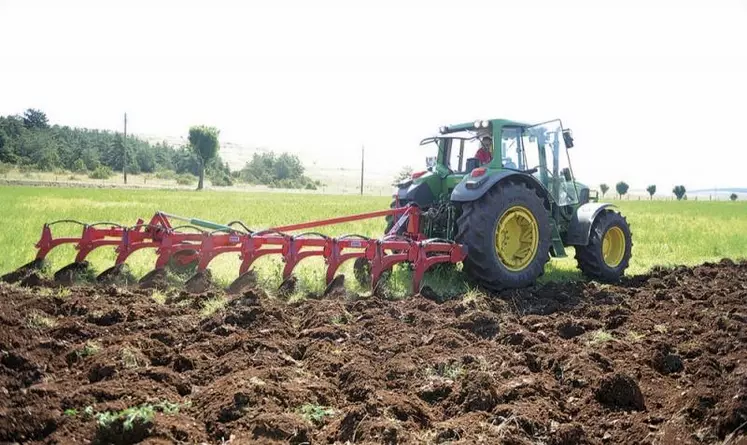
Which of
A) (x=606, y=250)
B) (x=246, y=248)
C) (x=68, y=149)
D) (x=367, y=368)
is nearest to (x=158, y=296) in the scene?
(x=246, y=248)

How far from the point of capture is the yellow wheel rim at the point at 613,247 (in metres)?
8.77

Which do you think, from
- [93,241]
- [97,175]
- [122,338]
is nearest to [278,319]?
[122,338]

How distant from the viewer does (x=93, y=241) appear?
6969mm

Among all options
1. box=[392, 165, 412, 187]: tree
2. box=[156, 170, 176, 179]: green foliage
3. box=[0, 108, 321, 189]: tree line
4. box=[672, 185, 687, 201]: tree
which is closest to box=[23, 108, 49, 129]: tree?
box=[0, 108, 321, 189]: tree line

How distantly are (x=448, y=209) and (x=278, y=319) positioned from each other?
3.22 m

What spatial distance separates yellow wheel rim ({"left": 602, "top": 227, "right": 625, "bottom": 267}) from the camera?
28.8ft

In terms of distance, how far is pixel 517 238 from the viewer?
7.47m

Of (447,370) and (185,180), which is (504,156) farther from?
(185,180)

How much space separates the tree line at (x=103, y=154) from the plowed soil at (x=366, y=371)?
164ft

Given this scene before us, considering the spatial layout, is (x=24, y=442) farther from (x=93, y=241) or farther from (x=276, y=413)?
(x=93, y=241)

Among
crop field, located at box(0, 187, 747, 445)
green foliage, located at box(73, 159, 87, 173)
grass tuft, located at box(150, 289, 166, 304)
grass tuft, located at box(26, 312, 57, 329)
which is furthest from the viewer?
green foliage, located at box(73, 159, 87, 173)

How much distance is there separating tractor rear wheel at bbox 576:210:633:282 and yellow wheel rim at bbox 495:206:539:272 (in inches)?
51.8

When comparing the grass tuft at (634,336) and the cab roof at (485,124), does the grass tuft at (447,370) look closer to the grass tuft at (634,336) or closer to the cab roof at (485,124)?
the grass tuft at (634,336)

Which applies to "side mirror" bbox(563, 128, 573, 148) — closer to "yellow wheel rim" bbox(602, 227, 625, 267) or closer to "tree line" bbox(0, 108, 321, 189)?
"yellow wheel rim" bbox(602, 227, 625, 267)
